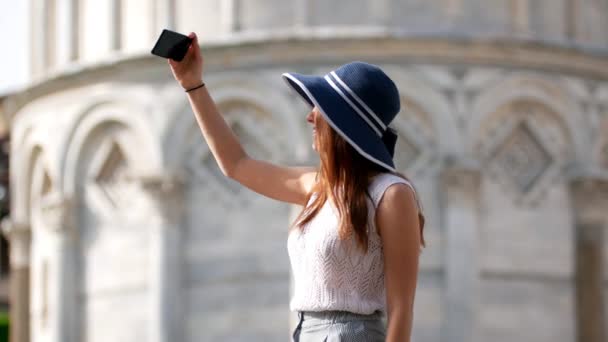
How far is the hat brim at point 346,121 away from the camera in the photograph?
13.4 feet

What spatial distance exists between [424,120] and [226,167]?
698 inches

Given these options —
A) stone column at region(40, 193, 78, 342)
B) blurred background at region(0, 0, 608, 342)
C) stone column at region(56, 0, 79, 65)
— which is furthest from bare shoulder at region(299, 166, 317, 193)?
stone column at region(56, 0, 79, 65)

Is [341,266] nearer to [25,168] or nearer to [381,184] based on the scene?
[381,184]

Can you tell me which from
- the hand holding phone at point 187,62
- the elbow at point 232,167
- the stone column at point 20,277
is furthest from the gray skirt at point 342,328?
the stone column at point 20,277

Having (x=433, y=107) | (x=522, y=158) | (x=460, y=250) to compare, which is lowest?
(x=460, y=250)

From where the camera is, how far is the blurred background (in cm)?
2209

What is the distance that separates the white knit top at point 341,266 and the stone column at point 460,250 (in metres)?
17.9

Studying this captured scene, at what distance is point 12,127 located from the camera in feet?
86.0

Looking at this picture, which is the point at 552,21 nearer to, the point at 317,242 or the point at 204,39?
the point at 204,39

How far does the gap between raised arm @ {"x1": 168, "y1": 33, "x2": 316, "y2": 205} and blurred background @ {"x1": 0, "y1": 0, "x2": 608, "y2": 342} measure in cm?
1731

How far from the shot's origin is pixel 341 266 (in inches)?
161

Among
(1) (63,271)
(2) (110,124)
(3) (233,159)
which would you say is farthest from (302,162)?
(3) (233,159)

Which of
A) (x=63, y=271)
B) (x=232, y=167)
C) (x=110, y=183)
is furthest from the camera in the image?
(x=63, y=271)

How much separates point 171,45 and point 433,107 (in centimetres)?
1781
